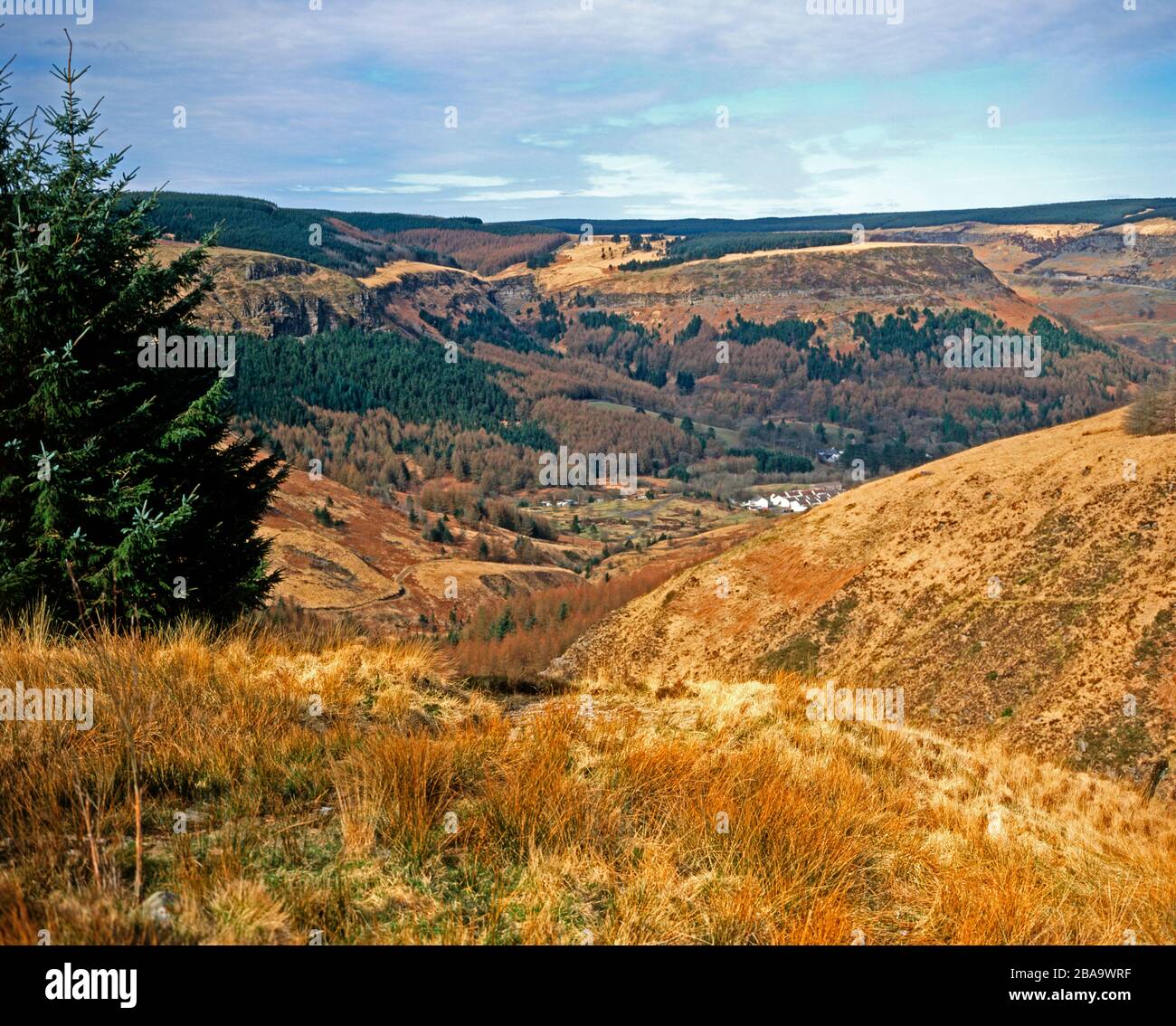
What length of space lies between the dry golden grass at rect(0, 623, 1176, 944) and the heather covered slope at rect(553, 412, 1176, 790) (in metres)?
6.47

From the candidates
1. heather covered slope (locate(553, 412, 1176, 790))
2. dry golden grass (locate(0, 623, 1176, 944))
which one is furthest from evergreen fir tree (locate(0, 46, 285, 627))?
heather covered slope (locate(553, 412, 1176, 790))

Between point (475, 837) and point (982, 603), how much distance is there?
24342mm

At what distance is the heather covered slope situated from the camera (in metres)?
20.3

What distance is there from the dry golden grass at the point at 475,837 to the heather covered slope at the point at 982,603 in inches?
255

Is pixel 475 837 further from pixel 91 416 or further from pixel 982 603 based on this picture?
pixel 982 603

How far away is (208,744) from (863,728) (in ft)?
27.4

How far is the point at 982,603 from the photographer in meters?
25.6

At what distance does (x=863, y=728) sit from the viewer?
10898 mm

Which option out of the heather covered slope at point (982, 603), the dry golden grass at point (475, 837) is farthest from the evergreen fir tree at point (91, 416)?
the heather covered slope at point (982, 603)

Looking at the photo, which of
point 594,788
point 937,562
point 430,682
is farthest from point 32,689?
point 937,562

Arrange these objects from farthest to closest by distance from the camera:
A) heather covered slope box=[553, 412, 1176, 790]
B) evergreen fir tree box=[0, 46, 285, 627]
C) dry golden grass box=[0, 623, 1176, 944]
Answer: heather covered slope box=[553, 412, 1176, 790] → evergreen fir tree box=[0, 46, 285, 627] → dry golden grass box=[0, 623, 1176, 944]

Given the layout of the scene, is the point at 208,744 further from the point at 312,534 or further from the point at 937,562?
the point at 312,534

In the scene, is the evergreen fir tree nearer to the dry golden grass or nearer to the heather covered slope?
the dry golden grass
